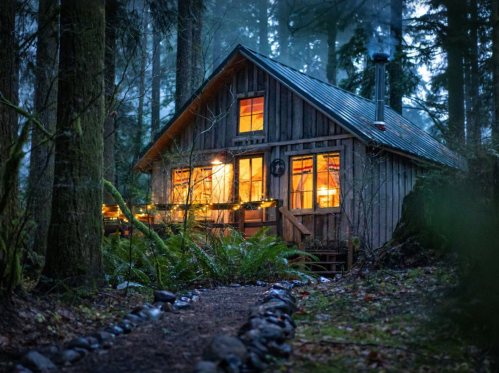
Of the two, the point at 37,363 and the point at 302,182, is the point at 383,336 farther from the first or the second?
the point at 302,182

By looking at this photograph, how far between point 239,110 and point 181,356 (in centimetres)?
1305

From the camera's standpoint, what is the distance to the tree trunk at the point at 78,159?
219 inches

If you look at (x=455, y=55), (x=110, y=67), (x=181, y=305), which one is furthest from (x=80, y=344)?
(x=455, y=55)

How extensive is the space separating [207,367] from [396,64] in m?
21.8

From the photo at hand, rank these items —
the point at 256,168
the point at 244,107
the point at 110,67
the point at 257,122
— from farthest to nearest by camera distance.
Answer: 1. the point at 244,107
2. the point at 257,122
3. the point at 256,168
4. the point at 110,67

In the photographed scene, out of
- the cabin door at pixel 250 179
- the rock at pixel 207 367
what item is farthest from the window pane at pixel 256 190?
the rock at pixel 207 367

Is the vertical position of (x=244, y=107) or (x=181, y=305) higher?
(x=244, y=107)

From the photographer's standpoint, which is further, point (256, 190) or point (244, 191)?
point (244, 191)

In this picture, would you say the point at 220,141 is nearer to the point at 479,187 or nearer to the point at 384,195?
the point at 384,195

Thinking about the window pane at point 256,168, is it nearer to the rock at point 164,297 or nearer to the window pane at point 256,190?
the window pane at point 256,190

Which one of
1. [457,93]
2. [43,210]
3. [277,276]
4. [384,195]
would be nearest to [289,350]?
[277,276]

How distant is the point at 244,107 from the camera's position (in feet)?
53.1

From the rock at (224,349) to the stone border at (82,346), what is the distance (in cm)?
95

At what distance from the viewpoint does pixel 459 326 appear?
13.9 feet
